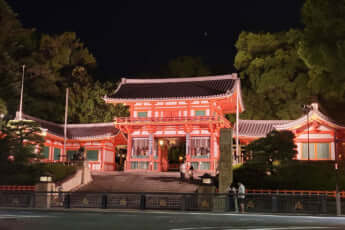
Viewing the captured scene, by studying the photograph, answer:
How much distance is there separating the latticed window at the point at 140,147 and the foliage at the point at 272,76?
14074 millimetres

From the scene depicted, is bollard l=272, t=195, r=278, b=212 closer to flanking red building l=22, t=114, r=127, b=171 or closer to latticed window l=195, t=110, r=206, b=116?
latticed window l=195, t=110, r=206, b=116

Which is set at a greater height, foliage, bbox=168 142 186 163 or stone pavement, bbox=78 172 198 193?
foliage, bbox=168 142 186 163

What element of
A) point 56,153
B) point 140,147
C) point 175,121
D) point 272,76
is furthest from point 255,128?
point 56,153

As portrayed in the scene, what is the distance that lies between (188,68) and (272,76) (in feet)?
52.8

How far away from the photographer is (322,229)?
491 inches

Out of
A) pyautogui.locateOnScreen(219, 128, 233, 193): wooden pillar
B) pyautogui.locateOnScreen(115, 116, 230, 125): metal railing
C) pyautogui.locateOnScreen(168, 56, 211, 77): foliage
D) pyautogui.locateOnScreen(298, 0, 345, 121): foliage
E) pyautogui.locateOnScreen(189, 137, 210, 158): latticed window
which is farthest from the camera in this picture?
pyautogui.locateOnScreen(168, 56, 211, 77): foliage

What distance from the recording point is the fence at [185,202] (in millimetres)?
19391

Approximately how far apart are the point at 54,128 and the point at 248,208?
2748 centimetres

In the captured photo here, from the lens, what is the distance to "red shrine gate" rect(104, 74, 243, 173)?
38031 mm

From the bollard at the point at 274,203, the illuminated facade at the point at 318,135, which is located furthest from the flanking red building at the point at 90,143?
the bollard at the point at 274,203

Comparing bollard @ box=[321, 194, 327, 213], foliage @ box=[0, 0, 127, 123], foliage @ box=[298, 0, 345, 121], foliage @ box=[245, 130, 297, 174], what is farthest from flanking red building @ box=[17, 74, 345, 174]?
bollard @ box=[321, 194, 327, 213]

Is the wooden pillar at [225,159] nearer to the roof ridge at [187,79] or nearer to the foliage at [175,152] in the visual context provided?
the roof ridge at [187,79]

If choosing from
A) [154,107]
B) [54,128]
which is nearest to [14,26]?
[54,128]

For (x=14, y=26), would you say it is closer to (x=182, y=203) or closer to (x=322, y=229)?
(x=182, y=203)
